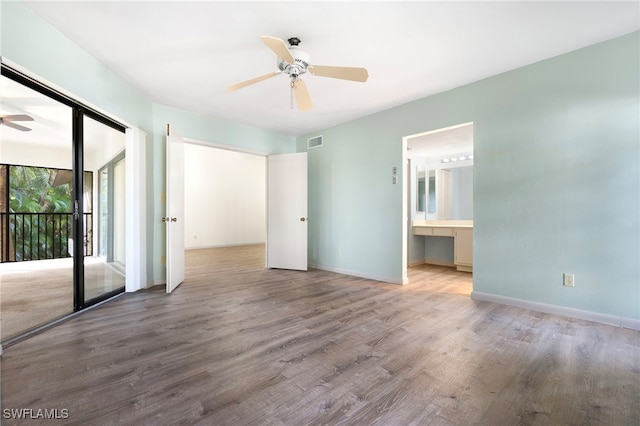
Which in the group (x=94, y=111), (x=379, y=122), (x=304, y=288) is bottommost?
(x=304, y=288)

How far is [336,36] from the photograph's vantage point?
7.78ft

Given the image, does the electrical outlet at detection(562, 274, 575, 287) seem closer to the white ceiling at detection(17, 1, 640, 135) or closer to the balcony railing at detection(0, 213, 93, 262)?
the white ceiling at detection(17, 1, 640, 135)

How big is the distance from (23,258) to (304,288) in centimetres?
601

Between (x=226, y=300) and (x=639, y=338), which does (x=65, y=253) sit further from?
(x=639, y=338)

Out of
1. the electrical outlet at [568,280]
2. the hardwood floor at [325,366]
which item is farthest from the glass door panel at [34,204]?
the electrical outlet at [568,280]

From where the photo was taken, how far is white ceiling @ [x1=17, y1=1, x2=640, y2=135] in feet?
6.75

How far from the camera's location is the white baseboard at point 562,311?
2434mm

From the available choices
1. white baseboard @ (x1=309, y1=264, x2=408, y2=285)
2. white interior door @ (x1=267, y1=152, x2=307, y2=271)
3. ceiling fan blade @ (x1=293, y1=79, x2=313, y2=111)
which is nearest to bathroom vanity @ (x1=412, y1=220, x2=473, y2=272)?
white baseboard @ (x1=309, y1=264, x2=408, y2=285)

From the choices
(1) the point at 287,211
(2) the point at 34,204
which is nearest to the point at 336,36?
(1) the point at 287,211

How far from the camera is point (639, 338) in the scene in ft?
7.26

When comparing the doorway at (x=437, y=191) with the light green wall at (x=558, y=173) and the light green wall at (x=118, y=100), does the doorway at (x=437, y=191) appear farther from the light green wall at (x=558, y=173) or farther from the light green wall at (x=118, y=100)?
the light green wall at (x=118, y=100)

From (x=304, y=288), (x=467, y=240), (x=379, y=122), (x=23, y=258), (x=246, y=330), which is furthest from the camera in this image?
(x=23, y=258)

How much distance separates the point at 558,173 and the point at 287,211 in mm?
3938

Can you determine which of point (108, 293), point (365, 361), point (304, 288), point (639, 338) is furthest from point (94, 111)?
point (639, 338)
